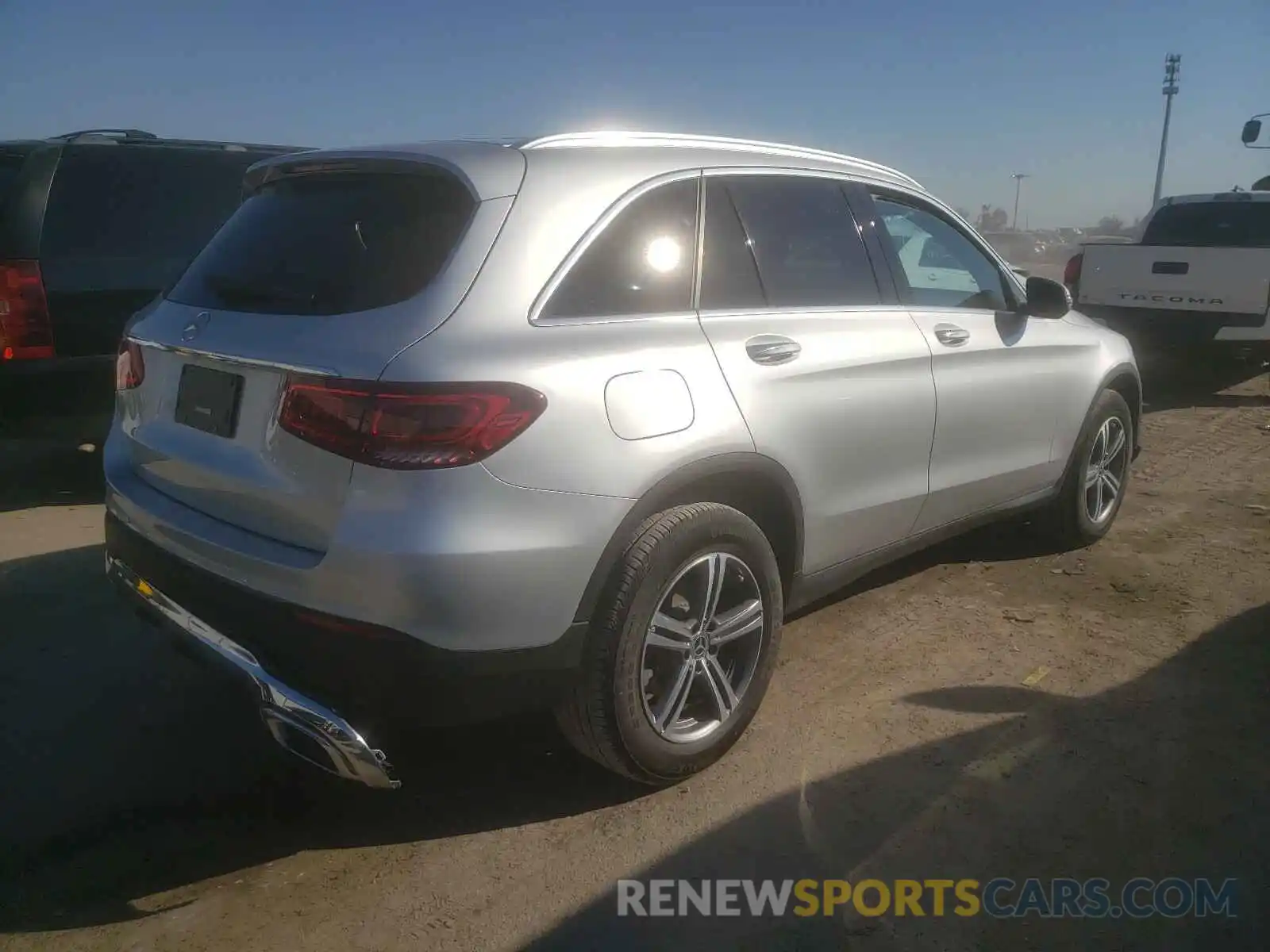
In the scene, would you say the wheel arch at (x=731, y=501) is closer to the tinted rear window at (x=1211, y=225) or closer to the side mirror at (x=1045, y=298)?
the side mirror at (x=1045, y=298)

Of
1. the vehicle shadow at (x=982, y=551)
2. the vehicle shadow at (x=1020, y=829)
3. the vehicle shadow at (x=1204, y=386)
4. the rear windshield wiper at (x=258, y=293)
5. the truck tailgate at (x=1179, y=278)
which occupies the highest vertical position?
the truck tailgate at (x=1179, y=278)

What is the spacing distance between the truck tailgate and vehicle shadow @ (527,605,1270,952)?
20.0 ft

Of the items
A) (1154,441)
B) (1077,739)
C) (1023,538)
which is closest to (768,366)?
(1077,739)

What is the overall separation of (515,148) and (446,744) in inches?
72.3

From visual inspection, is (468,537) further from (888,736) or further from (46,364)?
(46,364)

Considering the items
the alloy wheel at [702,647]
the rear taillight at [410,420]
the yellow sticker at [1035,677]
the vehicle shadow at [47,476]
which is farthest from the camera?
the vehicle shadow at [47,476]

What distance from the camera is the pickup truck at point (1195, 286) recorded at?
837 centimetres

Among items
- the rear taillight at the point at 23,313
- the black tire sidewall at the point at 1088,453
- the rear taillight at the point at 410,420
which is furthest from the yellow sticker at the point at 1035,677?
the rear taillight at the point at 23,313

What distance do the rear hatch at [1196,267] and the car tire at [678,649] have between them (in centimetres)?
716

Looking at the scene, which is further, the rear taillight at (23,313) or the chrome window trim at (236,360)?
the rear taillight at (23,313)

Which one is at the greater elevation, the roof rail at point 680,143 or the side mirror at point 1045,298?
the roof rail at point 680,143

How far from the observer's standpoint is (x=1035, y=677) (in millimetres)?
3652

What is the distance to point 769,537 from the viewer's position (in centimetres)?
319

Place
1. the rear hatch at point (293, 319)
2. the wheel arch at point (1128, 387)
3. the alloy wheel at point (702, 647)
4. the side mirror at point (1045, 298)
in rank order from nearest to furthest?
the rear hatch at point (293, 319) < the alloy wheel at point (702, 647) < the side mirror at point (1045, 298) < the wheel arch at point (1128, 387)
